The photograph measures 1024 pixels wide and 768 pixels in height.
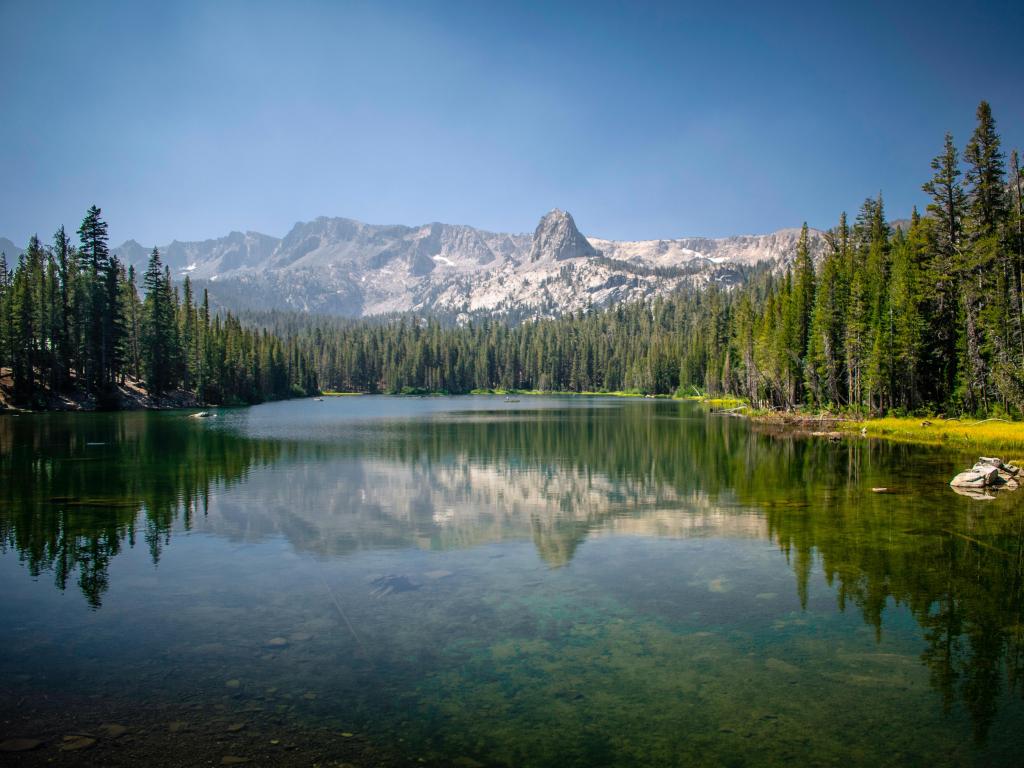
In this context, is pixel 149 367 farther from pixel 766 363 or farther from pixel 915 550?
pixel 915 550

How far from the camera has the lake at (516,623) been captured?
873cm

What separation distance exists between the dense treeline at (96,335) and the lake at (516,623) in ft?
222

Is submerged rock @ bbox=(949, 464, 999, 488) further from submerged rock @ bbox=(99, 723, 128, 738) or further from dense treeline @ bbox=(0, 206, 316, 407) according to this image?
dense treeline @ bbox=(0, 206, 316, 407)

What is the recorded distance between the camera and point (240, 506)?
82.2 ft

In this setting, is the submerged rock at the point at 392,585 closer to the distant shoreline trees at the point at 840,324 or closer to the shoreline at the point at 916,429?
the shoreline at the point at 916,429

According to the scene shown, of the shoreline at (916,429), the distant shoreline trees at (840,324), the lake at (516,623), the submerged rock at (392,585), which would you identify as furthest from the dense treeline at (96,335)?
the shoreline at (916,429)

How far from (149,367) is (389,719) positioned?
107082 millimetres

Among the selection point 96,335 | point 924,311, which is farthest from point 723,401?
point 96,335

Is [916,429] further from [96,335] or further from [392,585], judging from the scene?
A: [96,335]

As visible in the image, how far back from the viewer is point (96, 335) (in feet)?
284

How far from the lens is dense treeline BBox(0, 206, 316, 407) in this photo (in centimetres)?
8144

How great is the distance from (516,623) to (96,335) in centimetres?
9374

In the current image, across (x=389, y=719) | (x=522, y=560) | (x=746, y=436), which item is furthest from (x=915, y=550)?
(x=746, y=436)

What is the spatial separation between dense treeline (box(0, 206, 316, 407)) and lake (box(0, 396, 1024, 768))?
2663 inches
